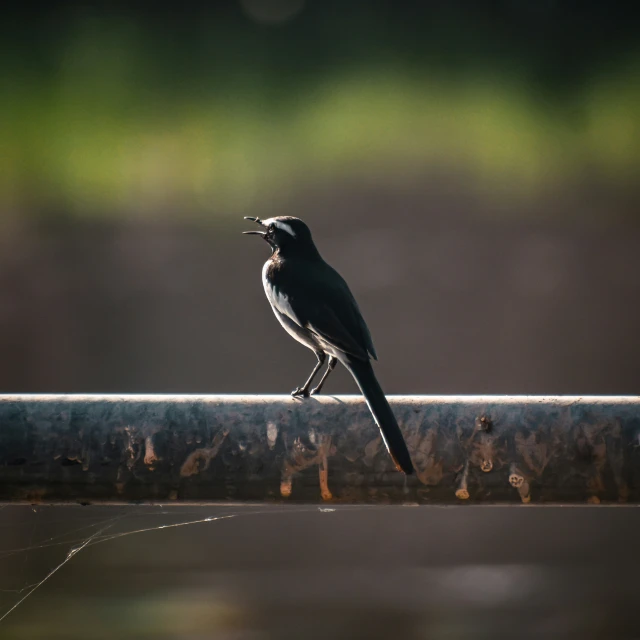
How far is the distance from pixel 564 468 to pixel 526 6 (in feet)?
26.0

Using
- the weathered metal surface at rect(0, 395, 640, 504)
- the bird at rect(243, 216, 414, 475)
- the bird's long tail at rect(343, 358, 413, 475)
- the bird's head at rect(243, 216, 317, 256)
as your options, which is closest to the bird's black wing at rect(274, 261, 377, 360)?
the bird at rect(243, 216, 414, 475)

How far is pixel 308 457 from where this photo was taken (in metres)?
1.38

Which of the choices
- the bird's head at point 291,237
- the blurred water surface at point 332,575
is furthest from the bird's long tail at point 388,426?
the blurred water surface at point 332,575

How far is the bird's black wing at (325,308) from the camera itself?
1.95 metres

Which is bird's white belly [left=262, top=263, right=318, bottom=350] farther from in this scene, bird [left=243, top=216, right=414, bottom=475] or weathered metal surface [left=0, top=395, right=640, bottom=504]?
weathered metal surface [left=0, top=395, right=640, bottom=504]

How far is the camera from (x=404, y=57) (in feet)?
27.4

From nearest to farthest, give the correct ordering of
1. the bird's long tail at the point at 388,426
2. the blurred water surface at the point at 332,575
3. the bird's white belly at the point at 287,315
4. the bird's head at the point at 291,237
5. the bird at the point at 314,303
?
the bird's long tail at the point at 388,426, the bird at the point at 314,303, the bird's white belly at the point at 287,315, the bird's head at the point at 291,237, the blurred water surface at the point at 332,575

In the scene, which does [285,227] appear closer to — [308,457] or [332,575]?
[308,457]

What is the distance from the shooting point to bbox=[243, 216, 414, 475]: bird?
190 cm

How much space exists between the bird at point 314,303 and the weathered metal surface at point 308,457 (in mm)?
193

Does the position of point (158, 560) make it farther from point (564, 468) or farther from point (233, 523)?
point (564, 468)

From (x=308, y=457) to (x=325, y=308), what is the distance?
72 centimetres

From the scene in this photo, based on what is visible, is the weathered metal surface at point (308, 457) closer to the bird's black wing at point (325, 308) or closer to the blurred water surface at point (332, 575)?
the bird's black wing at point (325, 308)

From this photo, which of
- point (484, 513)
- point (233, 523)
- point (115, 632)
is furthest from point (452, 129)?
point (115, 632)
